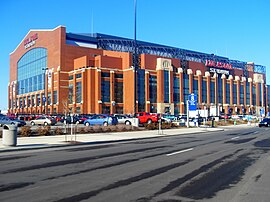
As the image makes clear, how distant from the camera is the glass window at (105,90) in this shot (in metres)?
92.2

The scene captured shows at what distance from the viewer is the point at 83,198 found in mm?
6863

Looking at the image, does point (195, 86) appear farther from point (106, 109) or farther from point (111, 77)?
point (106, 109)

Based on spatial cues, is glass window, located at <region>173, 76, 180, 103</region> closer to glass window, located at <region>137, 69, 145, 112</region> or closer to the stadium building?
the stadium building

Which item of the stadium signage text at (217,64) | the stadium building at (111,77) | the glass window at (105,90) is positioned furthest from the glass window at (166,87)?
the stadium signage text at (217,64)

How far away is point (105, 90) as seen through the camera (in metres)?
93.2

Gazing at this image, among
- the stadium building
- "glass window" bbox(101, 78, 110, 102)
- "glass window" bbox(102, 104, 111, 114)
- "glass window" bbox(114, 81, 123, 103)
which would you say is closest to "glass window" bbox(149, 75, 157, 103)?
the stadium building

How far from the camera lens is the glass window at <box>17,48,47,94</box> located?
108 metres

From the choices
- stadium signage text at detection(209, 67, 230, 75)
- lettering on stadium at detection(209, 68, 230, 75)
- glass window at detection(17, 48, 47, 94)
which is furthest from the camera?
lettering on stadium at detection(209, 68, 230, 75)

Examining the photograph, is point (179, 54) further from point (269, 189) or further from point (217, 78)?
point (269, 189)

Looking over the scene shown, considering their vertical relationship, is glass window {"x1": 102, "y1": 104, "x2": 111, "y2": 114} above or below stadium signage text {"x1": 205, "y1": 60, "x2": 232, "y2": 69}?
below

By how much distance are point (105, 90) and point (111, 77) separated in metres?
4.59

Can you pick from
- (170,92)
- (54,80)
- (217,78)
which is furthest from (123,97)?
(217,78)

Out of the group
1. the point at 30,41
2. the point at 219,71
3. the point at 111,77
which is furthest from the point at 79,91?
the point at 219,71

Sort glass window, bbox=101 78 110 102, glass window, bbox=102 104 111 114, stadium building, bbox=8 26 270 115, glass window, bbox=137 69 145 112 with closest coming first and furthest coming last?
1. glass window, bbox=102 104 111 114
2. glass window, bbox=101 78 110 102
3. stadium building, bbox=8 26 270 115
4. glass window, bbox=137 69 145 112
